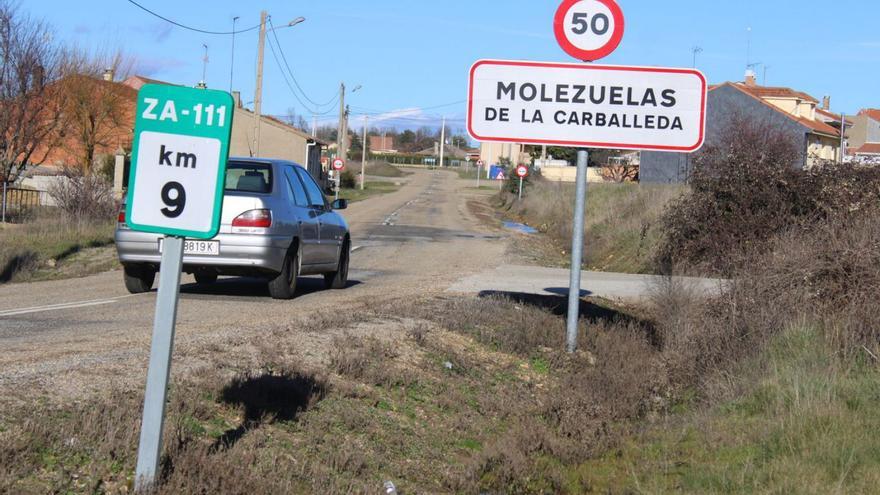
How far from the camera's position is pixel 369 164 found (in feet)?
416

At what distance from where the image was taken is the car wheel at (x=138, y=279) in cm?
1213

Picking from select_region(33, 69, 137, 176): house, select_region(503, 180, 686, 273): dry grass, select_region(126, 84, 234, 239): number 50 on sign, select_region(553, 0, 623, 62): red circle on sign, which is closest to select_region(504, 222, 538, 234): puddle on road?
select_region(503, 180, 686, 273): dry grass

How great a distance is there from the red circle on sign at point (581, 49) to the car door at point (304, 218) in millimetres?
4273

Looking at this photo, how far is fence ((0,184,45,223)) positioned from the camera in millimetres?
26492

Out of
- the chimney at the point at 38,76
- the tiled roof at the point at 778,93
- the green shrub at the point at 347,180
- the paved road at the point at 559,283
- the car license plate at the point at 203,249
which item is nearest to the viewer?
the car license plate at the point at 203,249

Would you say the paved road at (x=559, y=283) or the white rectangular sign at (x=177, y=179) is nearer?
the white rectangular sign at (x=177, y=179)

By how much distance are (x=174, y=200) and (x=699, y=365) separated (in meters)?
5.82

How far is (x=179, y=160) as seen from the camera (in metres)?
4.61

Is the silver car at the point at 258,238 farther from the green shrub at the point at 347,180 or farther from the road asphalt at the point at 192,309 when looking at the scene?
the green shrub at the point at 347,180

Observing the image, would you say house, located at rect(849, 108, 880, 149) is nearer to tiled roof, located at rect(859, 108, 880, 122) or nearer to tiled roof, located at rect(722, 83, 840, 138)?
tiled roof, located at rect(859, 108, 880, 122)

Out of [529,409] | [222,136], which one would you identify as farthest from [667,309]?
[222,136]

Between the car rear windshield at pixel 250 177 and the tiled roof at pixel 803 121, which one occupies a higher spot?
the tiled roof at pixel 803 121

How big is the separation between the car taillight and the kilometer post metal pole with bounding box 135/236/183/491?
21.9 ft

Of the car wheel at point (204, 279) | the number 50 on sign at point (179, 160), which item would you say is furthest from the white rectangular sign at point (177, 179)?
the car wheel at point (204, 279)
